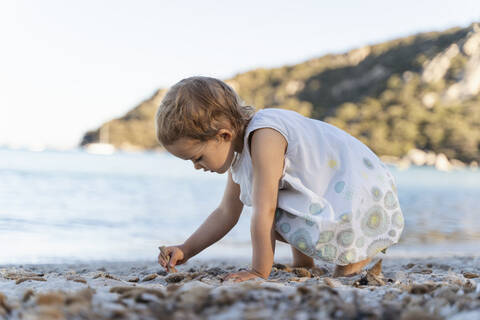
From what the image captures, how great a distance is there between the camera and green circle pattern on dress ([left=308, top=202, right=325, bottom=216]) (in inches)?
77.0

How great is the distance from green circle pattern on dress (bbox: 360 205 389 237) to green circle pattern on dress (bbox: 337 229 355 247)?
0.07 meters

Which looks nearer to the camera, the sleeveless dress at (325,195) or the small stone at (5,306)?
the small stone at (5,306)

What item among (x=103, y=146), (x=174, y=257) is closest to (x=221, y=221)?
(x=174, y=257)

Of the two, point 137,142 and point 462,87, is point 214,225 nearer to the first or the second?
point 462,87

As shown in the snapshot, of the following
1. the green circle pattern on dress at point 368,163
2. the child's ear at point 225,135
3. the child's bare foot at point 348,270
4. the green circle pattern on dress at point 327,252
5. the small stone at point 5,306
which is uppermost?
the child's ear at point 225,135

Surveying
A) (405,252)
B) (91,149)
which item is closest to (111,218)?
(405,252)

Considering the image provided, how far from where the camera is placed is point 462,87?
48000 mm

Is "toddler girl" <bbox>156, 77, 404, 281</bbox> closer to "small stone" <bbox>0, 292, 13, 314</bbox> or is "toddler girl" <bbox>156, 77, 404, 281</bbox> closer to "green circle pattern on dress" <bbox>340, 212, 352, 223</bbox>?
"green circle pattern on dress" <bbox>340, 212, 352, 223</bbox>

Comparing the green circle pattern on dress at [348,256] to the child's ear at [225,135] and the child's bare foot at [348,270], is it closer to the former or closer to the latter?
the child's bare foot at [348,270]

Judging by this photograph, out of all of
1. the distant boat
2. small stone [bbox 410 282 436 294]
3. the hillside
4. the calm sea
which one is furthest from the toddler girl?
the distant boat

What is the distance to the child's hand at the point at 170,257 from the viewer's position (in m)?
2.16

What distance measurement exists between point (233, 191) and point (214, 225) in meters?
0.19

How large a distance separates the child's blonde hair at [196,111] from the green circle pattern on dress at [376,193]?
655 millimetres

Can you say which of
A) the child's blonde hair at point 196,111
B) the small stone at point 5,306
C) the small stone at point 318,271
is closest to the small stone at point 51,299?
the small stone at point 5,306
